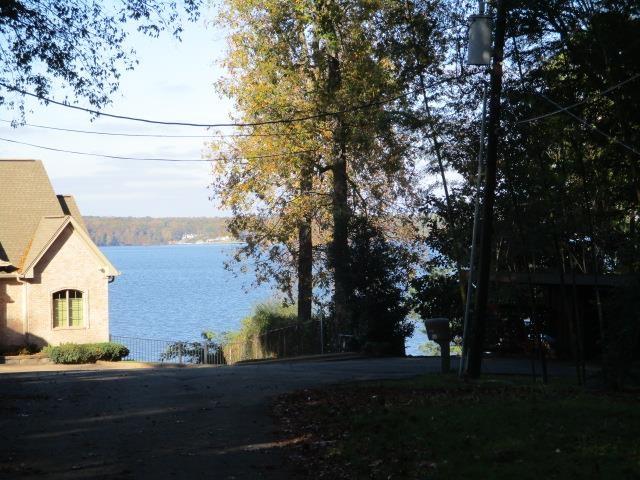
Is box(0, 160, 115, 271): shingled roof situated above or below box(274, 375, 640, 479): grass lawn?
above

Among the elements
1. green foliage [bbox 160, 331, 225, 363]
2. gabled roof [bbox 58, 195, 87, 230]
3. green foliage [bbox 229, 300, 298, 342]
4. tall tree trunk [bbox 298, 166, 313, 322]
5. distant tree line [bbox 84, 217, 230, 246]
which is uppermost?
distant tree line [bbox 84, 217, 230, 246]

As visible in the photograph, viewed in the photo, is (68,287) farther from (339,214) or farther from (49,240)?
(339,214)

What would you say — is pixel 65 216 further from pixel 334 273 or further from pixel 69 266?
pixel 334 273

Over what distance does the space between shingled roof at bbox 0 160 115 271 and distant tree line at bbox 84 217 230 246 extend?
213ft

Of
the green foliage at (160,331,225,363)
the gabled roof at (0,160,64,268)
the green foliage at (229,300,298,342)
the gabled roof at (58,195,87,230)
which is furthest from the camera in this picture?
the gabled roof at (58,195,87,230)

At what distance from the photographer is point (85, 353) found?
3170 centimetres

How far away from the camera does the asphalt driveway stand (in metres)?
9.40

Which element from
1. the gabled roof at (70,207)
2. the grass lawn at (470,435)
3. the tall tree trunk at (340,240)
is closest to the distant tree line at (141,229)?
the gabled roof at (70,207)

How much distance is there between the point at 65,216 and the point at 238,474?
28.6m

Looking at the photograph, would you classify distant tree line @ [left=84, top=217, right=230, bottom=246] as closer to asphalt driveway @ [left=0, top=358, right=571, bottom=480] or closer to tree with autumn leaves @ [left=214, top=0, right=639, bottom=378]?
tree with autumn leaves @ [left=214, top=0, right=639, bottom=378]

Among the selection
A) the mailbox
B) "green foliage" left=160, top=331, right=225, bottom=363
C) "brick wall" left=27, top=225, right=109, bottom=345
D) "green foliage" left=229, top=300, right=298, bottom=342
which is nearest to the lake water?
"green foliage" left=229, top=300, right=298, bottom=342

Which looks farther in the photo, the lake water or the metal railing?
the lake water

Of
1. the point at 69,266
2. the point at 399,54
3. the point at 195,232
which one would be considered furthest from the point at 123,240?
the point at 399,54

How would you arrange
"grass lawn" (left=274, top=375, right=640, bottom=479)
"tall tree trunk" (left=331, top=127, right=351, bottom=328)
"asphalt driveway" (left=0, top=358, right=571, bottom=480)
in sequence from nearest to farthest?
1. "grass lawn" (left=274, top=375, right=640, bottom=479)
2. "asphalt driveway" (left=0, top=358, right=571, bottom=480)
3. "tall tree trunk" (left=331, top=127, right=351, bottom=328)
